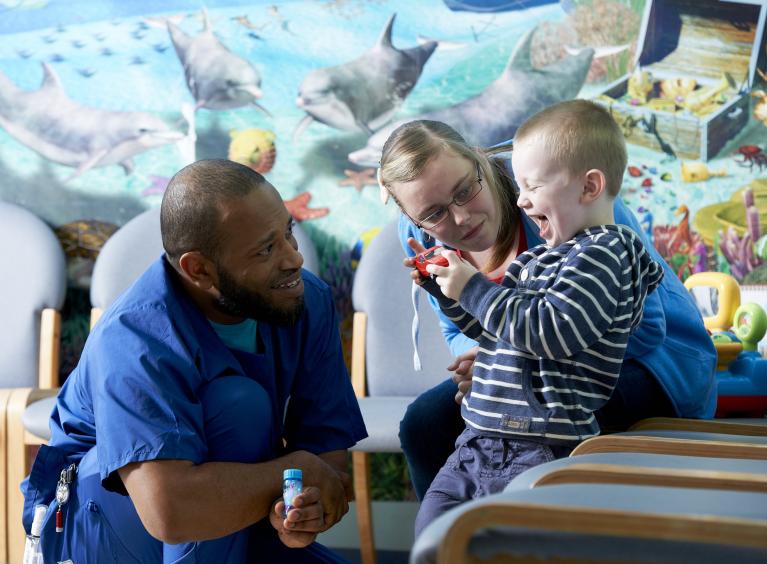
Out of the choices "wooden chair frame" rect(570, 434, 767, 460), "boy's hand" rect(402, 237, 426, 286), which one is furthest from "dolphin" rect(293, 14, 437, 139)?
"wooden chair frame" rect(570, 434, 767, 460)

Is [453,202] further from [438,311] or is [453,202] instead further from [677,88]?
[677,88]

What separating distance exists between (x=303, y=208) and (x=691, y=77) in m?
1.35

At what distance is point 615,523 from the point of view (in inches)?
36.4

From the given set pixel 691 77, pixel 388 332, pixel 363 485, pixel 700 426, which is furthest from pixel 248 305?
pixel 691 77

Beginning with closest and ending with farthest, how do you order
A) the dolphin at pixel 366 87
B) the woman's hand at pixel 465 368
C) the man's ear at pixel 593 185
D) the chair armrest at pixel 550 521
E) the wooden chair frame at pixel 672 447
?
the chair armrest at pixel 550 521 < the wooden chair frame at pixel 672 447 < the man's ear at pixel 593 185 < the woman's hand at pixel 465 368 < the dolphin at pixel 366 87

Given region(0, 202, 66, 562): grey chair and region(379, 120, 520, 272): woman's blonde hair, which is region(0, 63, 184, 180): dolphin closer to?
region(0, 202, 66, 562): grey chair

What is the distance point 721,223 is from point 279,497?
1.97 m

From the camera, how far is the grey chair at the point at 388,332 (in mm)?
3080

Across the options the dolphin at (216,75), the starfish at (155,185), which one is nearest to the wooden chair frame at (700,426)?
the dolphin at (216,75)

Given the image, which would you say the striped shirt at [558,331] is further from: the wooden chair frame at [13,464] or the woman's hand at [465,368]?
the wooden chair frame at [13,464]

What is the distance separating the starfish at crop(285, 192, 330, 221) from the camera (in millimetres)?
3340

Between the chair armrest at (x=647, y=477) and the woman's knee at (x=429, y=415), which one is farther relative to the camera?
the woman's knee at (x=429, y=415)

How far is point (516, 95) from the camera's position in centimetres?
320

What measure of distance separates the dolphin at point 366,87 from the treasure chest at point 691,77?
649mm
